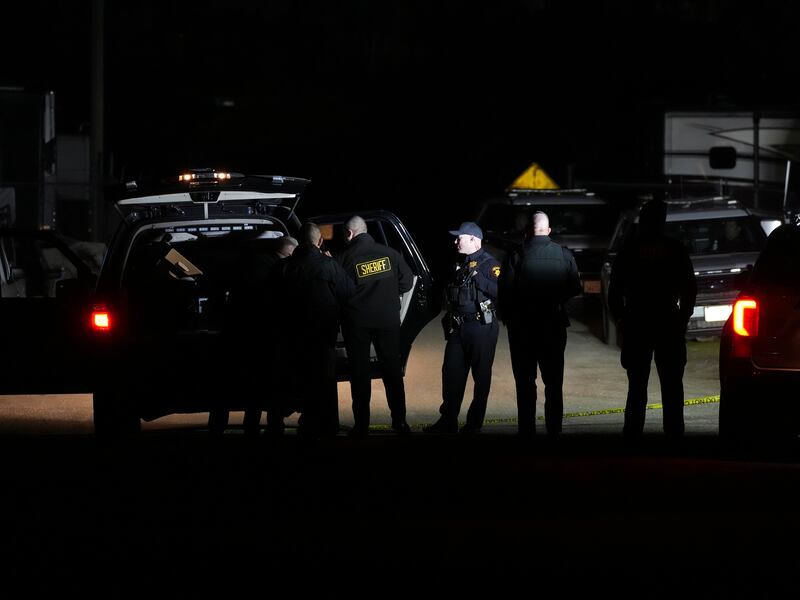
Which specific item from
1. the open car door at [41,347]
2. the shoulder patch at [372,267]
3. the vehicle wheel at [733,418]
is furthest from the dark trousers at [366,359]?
the vehicle wheel at [733,418]

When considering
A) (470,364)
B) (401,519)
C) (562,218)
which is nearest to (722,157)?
(562,218)

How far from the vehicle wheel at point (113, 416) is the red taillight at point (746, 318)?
4237 mm

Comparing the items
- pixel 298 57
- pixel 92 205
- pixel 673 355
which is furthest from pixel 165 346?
pixel 298 57

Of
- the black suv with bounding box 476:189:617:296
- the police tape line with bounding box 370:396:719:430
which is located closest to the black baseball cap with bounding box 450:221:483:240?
the police tape line with bounding box 370:396:719:430

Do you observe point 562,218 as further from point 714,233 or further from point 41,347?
point 41,347

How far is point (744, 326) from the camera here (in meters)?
9.43

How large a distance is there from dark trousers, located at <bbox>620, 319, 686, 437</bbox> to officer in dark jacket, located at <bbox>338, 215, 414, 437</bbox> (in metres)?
1.93

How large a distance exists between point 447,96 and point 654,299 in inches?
1918

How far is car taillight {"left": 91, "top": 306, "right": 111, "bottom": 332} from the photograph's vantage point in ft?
35.1

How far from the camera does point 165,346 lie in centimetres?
1077

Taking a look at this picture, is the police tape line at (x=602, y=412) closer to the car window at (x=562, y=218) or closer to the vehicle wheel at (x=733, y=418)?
the vehicle wheel at (x=733, y=418)

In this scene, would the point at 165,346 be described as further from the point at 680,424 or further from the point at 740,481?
the point at 740,481

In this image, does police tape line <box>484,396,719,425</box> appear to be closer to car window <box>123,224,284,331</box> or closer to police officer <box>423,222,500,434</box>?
police officer <box>423,222,500,434</box>

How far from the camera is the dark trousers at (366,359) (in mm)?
11742
